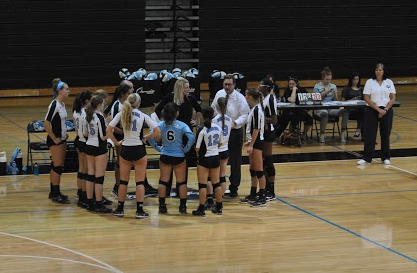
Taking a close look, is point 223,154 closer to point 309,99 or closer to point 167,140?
point 167,140

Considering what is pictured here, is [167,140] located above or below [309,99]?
below

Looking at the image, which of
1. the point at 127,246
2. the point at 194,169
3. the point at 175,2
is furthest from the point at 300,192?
the point at 175,2

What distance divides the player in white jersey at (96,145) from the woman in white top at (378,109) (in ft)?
17.8

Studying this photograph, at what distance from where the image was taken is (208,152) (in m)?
11.9

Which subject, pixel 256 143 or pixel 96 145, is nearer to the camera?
Answer: pixel 96 145

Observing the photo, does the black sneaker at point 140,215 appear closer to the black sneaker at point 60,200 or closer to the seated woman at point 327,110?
the black sneaker at point 60,200

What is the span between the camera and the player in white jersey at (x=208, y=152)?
11844 mm

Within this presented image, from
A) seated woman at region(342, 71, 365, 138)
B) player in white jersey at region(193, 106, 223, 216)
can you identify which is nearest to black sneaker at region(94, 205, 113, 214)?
player in white jersey at region(193, 106, 223, 216)

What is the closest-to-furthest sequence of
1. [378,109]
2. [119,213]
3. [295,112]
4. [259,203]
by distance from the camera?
[119,213] < [259,203] < [378,109] < [295,112]

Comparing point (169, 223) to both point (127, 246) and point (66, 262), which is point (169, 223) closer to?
point (127, 246)

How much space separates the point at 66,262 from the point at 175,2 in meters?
14.0

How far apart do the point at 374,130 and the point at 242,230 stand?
4972 millimetres

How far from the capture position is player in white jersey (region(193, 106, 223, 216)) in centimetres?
1184

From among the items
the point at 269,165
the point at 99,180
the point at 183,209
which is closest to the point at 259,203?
the point at 269,165
